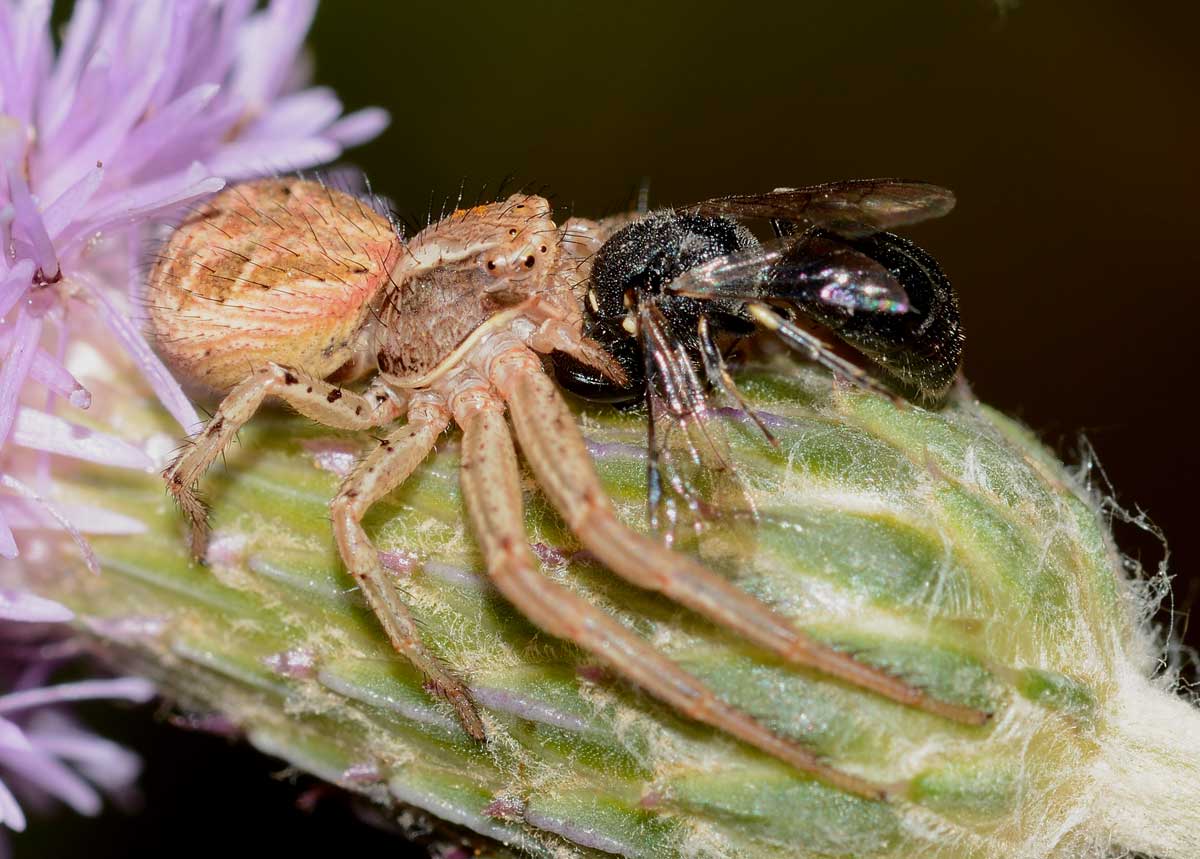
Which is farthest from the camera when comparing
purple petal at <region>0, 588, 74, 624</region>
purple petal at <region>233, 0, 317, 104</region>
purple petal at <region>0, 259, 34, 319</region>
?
purple petal at <region>233, 0, 317, 104</region>

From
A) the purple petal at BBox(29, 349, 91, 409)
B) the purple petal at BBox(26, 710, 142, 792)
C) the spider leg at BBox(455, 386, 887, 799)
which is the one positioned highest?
the purple petal at BBox(29, 349, 91, 409)

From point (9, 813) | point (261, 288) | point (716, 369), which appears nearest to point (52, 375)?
point (261, 288)

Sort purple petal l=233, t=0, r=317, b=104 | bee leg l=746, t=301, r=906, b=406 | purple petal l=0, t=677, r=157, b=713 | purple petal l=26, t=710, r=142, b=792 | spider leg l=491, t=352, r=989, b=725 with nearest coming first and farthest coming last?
1. spider leg l=491, t=352, r=989, b=725
2. bee leg l=746, t=301, r=906, b=406
3. purple petal l=0, t=677, r=157, b=713
4. purple petal l=26, t=710, r=142, b=792
5. purple petal l=233, t=0, r=317, b=104

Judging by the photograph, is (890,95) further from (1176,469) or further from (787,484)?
(787,484)

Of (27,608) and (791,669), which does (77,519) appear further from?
(791,669)

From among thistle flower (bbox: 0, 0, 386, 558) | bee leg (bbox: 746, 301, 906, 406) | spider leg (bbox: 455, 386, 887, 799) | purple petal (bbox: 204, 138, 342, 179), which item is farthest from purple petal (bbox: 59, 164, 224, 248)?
bee leg (bbox: 746, 301, 906, 406)

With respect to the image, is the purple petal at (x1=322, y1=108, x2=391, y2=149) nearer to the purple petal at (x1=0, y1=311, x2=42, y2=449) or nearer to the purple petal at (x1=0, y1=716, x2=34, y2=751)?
the purple petal at (x1=0, y1=311, x2=42, y2=449)

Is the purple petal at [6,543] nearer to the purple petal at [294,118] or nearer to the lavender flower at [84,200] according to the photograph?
the lavender flower at [84,200]
